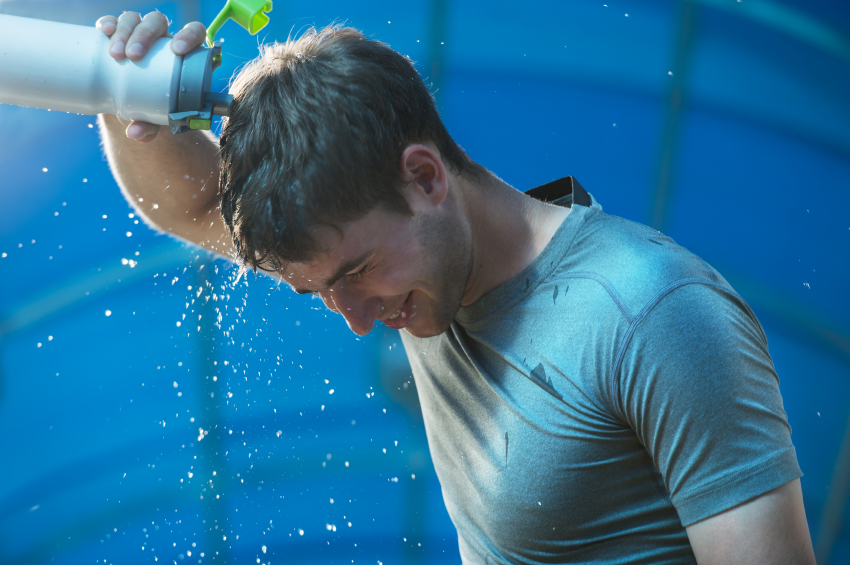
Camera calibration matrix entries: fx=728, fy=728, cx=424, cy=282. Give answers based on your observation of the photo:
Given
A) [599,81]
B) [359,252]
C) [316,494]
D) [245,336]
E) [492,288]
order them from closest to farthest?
[359,252] < [492,288] < [599,81] < [245,336] < [316,494]

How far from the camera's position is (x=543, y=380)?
951 millimetres

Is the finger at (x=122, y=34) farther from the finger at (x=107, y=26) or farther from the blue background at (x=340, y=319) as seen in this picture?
the blue background at (x=340, y=319)

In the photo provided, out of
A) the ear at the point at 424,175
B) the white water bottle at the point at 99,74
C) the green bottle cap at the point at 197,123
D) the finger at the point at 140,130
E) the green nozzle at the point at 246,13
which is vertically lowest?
the ear at the point at 424,175

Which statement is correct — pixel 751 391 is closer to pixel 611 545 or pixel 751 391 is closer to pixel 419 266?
pixel 611 545

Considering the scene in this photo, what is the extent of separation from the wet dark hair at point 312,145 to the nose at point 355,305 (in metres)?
0.07

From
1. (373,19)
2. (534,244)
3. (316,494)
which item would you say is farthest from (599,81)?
(316,494)

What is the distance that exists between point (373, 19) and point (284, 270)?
114 centimetres

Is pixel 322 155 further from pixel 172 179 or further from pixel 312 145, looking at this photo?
pixel 172 179

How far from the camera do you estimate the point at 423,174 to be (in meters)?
0.96

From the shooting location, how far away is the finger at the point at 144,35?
877 millimetres

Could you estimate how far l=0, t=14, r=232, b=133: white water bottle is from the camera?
0.89m

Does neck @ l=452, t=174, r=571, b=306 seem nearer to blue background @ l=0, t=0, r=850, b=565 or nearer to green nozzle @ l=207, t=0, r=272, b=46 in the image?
green nozzle @ l=207, t=0, r=272, b=46

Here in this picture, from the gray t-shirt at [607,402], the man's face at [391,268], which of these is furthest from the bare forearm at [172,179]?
the gray t-shirt at [607,402]

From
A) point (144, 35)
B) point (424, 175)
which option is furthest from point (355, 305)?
point (144, 35)
